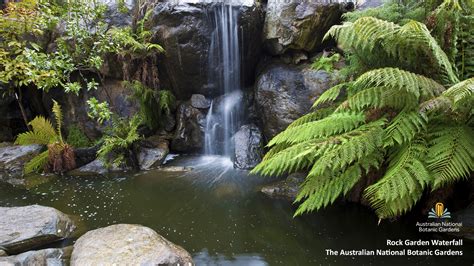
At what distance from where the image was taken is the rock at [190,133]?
21.5 feet

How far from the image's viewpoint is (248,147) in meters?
5.79

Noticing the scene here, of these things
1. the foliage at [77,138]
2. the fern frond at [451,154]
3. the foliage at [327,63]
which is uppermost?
the foliage at [327,63]

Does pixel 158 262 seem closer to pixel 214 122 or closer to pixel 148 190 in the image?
pixel 148 190

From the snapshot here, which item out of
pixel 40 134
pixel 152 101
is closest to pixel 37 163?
pixel 40 134

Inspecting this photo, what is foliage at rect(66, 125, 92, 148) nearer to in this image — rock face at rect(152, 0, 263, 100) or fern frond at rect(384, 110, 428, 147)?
rock face at rect(152, 0, 263, 100)

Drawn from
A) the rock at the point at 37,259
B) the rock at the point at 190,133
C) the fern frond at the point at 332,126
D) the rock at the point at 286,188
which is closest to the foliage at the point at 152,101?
the rock at the point at 190,133

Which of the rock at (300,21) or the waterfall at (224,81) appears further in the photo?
the waterfall at (224,81)

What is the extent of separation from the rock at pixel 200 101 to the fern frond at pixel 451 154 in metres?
4.77

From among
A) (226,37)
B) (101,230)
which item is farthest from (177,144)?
(101,230)

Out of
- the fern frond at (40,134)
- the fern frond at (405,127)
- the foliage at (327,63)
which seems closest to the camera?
the fern frond at (405,127)

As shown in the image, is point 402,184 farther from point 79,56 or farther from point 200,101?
point 79,56

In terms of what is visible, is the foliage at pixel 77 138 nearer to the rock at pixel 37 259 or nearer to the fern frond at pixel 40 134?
the fern frond at pixel 40 134

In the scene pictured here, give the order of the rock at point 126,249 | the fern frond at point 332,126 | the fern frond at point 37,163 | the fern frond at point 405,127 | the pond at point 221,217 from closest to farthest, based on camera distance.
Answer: the fern frond at point 405,127 < the rock at point 126,249 < the fern frond at point 332,126 < the pond at point 221,217 < the fern frond at point 37,163

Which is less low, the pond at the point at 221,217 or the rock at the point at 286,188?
the rock at the point at 286,188
